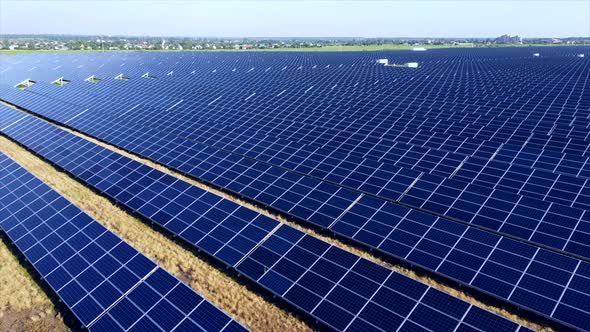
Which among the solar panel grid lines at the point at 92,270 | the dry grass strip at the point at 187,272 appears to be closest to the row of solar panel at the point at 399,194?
the dry grass strip at the point at 187,272

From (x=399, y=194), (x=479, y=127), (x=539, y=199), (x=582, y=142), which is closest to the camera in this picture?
(x=539, y=199)

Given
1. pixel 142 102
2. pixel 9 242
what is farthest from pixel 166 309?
pixel 142 102

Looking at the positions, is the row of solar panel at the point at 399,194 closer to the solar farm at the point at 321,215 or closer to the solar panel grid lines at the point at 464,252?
the solar farm at the point at 321,215

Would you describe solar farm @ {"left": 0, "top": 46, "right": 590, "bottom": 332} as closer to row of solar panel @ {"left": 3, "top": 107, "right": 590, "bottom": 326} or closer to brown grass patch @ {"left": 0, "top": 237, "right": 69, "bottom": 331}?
row of solar panel @ {"left": 3, "top": 107, "right": 590, "bottom": 326}

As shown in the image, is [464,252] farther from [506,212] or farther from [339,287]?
[339,287]

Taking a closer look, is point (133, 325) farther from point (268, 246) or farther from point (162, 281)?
point (268, 246)
